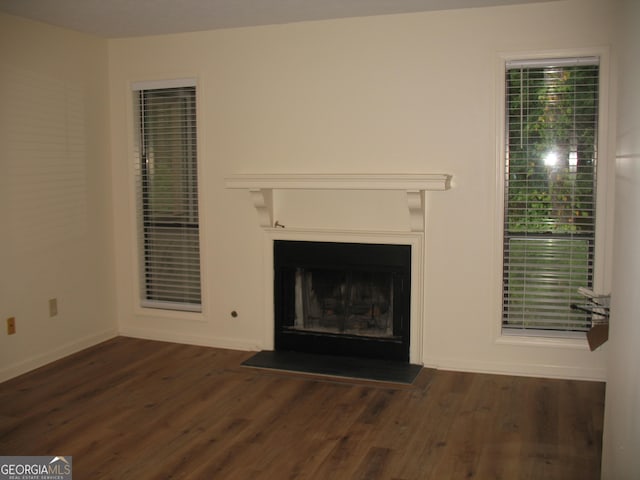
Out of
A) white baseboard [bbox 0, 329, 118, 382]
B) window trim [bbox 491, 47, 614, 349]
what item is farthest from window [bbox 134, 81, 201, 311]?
window trim [bbox 491, 47, 614, 349]

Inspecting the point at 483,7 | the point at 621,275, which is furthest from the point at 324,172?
the point at 621,275

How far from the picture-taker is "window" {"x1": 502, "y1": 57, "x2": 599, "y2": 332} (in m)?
4.01

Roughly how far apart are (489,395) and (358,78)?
7.38ft

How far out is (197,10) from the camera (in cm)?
407

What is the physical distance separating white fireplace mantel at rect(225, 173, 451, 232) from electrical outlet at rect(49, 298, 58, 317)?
150 cm

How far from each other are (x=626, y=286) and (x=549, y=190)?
6.47 feet

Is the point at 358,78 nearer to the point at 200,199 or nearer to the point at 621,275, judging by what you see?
the point at 200,199

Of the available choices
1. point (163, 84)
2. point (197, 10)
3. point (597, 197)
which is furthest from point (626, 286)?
point (163, 84)

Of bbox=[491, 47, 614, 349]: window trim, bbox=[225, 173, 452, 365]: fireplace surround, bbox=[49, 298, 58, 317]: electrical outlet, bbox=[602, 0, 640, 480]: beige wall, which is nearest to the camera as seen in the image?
bbox=[602, 0, 640, 480]: beige wall

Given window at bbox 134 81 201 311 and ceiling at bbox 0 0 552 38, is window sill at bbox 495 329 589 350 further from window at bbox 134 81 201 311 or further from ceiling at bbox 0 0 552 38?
window at bbox 134 81 201 311

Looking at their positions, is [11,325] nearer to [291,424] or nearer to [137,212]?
[137,212]

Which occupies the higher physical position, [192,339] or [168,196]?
[168,196]

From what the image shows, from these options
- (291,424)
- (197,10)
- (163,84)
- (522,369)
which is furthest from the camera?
(163,84)

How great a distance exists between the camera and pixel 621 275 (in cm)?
236
